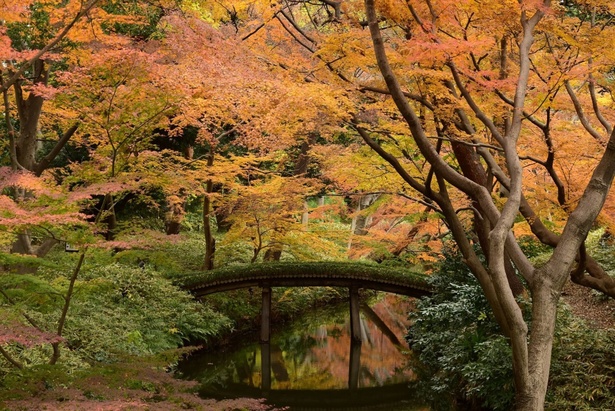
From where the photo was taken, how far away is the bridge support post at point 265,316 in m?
14.8

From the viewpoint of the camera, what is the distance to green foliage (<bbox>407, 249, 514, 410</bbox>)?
8.22 metres

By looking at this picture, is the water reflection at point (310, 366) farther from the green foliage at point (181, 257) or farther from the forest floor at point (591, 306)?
the forest floor at point (591, 306)

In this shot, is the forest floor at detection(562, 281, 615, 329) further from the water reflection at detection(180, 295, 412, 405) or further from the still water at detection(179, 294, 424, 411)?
the water reflection at detection(180, 295, 412, 405)

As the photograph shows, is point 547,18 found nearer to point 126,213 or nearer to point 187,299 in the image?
point 187,299

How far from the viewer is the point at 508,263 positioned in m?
10.0

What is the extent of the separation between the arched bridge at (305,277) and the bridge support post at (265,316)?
19 centimetres

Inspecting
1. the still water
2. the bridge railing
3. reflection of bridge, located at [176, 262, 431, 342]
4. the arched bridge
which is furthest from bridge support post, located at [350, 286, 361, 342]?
the bridge railing

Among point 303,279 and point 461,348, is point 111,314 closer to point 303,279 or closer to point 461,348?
point 303,279

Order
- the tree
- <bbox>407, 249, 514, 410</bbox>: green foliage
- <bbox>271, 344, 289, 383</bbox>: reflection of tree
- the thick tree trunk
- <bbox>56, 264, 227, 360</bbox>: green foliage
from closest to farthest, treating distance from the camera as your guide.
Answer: the thick tree trunk, the tree, <bbox>407, 249, 514, 410</bbox>: green foliage, <bbox>56, 264, 227, 360</bbox>: green foliage, <bbox>271, 344, 289, 383</bbox>: reflection of tree

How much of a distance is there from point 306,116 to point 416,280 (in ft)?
22.3

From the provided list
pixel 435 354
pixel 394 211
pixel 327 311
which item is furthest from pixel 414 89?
pixel 327 311

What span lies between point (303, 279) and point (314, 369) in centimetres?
243

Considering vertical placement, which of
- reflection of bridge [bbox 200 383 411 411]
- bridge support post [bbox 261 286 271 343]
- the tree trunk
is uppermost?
the tree trunk

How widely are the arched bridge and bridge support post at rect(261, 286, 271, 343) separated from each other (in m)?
0.19
